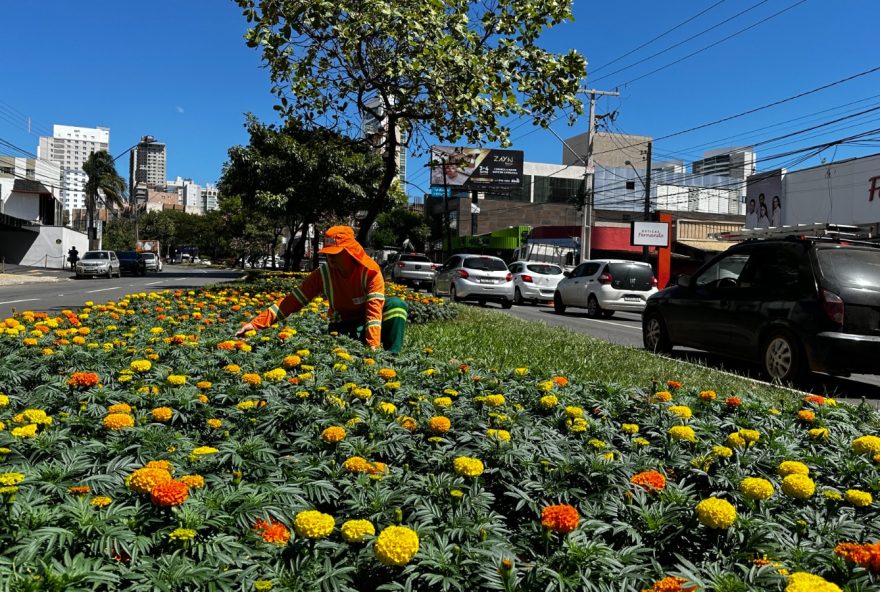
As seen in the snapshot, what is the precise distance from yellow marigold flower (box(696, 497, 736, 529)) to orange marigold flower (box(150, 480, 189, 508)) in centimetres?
120

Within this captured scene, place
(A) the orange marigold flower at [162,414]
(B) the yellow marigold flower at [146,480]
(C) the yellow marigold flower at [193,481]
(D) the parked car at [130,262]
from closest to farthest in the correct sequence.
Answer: (B) the yellow marigold flower at [146,480]
(C) the yellow marigold flower at [193,481]
(A) the orange marigold flower at [162,414]
(D) the parked car at [130,262]

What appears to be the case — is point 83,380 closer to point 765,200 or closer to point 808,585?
point 808,585

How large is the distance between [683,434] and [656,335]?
780cm

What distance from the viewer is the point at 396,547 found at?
1.42 m

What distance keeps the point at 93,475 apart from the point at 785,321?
699cm

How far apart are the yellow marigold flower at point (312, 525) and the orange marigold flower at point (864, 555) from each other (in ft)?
3.72

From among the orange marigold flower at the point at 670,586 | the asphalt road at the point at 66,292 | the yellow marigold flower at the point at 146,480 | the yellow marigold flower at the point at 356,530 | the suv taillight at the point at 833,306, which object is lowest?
the asphalt road at the point at 66,292

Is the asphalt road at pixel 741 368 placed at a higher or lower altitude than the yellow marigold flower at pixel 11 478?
lower

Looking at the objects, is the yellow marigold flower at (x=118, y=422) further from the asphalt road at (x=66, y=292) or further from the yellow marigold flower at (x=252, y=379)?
the asphalt road at (x=66, y=292)

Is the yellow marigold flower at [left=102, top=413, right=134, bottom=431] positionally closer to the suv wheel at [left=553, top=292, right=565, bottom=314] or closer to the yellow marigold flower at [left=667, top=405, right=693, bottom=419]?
the yellow marigold flower at [left=667, top=405, right=693, bottom=419]

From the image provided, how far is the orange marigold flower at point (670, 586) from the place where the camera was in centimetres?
142

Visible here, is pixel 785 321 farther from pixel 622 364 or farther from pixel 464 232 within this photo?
pixel 464 232

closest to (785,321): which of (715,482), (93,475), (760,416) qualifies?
(760,416)

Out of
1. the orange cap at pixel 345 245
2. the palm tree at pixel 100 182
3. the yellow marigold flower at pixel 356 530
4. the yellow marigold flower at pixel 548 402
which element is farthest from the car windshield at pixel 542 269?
the palm tree at pixel 100 182
